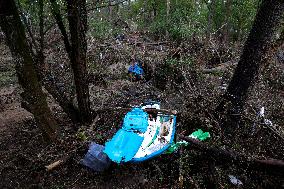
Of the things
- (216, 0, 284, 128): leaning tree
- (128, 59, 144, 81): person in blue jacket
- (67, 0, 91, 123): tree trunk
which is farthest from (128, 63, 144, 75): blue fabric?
(216, 0, 284, 128): leaning tree

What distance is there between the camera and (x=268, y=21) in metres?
4.05

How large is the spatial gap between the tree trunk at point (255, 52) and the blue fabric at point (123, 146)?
1.49 m

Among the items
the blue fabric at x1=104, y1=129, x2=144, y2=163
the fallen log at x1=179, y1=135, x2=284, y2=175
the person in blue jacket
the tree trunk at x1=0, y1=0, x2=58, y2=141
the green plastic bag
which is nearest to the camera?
the tree trunk at x1=0, y1=0, x2=58, y2=141

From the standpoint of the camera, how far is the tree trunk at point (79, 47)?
4.09m

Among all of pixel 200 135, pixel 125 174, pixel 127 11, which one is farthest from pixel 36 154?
pixel 127 11

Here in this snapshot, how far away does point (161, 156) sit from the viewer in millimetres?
4379

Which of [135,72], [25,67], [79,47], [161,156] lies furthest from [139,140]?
[135,72]

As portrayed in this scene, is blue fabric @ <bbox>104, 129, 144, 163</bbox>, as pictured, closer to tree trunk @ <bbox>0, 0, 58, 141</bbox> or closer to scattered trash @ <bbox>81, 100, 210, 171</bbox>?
scattered trash @ <bbox>81, 100, 210, 171</bbox>

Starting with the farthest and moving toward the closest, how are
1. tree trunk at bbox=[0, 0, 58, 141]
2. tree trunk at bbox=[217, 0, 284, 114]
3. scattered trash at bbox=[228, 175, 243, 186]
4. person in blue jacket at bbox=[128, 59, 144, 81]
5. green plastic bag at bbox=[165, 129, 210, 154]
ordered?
person in blue jacket at bbox=[128, 59, 144, 81] < green plastic bag at bbox=[165, 129, 210, 154] < tree trunk at bbox=[217, 0, 284, 114] < scattered trash at bbox=[228, 175, 243, 186] < tree trunk at bbox=[0, 0, 58, 141]

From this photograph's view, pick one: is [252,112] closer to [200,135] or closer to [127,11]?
[200,135]

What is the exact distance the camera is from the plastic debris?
4.23 m

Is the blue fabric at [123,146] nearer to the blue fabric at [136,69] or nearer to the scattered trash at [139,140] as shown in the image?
the scattered trash at [139,140]

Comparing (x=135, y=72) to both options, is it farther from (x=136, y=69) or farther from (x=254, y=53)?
(x=254, y=53)

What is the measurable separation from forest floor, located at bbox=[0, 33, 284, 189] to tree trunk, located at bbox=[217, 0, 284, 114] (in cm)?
21
